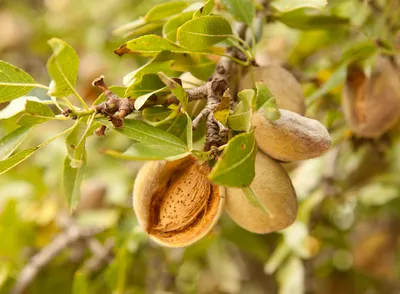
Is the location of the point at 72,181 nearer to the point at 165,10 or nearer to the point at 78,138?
the point at 78,138

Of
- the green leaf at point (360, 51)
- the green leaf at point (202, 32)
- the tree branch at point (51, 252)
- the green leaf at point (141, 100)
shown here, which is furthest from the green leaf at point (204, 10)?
the tree branch at point (51, 252)

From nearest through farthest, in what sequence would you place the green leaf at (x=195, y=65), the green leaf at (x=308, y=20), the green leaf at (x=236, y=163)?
the green leaf at (x=236, y=163), the green leaf at (x=195, y=65), the green leaf at (x=308, y=20)

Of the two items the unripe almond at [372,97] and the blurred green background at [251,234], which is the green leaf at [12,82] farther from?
the unripe almond at [372,97]

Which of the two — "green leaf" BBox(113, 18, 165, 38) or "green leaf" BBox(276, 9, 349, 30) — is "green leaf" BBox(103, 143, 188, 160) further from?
"green leaf" BBox(276, 9, 349, 30)

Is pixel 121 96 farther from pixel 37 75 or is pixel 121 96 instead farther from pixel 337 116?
pixel 37 75

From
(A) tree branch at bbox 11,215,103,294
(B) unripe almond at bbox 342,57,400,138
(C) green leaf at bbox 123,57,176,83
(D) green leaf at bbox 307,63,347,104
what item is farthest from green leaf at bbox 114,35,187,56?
A: (A) tree branch at bbox 11,215,103,294

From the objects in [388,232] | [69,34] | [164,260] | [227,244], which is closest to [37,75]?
[69,34]

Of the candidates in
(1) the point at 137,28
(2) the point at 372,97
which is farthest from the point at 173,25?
(2) the point at 372,97
